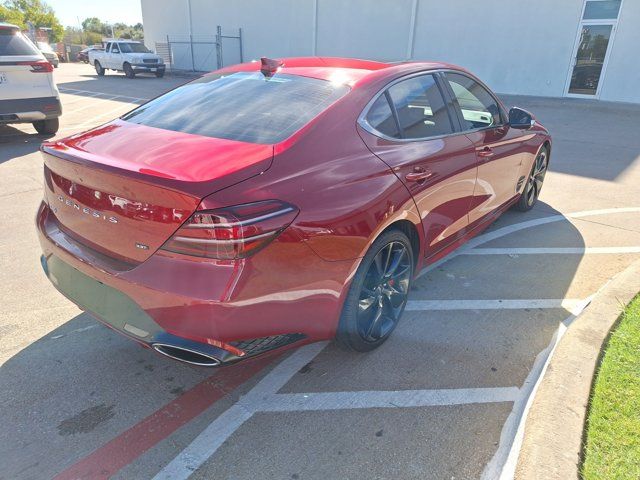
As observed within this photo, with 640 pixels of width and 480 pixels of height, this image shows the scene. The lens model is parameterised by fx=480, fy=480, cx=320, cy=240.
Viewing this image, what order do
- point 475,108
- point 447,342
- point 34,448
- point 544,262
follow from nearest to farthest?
Result: point 34,448, point 447,342, point 475,108, point 544,262

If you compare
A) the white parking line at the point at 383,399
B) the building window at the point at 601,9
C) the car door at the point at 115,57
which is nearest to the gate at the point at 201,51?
the car door at the point at 115,57

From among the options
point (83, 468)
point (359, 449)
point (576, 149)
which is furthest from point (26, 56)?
point (576, 149)

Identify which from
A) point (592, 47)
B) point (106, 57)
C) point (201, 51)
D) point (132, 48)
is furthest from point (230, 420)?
point (201, 51)

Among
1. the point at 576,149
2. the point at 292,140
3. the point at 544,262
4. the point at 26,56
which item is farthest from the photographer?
the point at 576,149

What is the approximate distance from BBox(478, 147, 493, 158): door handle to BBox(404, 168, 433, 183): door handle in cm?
87

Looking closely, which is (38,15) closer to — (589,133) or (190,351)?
(589,133)

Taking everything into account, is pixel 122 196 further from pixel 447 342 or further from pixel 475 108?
pixel 475 108

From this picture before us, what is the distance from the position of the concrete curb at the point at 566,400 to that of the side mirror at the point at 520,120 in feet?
5.56

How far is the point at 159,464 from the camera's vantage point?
2191 millimetres

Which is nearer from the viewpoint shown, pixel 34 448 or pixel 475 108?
pixel 34 448

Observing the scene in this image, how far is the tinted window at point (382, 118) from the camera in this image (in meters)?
2.84

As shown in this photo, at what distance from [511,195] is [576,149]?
572 cm

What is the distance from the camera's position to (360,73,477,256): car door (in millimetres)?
2859

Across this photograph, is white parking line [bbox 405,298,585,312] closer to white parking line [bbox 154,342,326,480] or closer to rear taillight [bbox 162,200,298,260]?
white parking line [bbox 154,342,326,480]
